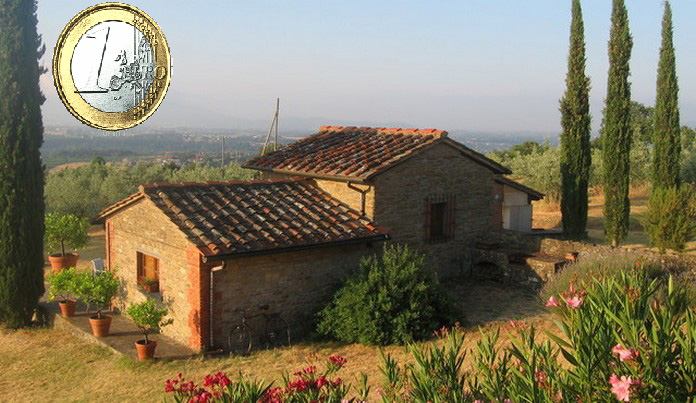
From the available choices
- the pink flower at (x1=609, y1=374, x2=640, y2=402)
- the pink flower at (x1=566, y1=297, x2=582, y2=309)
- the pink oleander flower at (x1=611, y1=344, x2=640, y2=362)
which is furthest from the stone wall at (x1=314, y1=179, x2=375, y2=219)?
the pink flower at (x1=609, y1=374, x2=640, y2=402)

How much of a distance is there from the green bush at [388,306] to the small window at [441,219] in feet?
10.7

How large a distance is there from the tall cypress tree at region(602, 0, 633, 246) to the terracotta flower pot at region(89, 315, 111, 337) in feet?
49.7

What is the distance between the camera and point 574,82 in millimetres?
19906

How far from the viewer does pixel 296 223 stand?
12.5 meters

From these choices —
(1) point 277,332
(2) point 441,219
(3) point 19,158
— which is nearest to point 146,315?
(1) point 277,332

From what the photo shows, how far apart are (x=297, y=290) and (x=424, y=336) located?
2651 mm

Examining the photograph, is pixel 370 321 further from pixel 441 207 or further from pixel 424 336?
pixel 441 207

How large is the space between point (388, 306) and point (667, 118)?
50.2ft

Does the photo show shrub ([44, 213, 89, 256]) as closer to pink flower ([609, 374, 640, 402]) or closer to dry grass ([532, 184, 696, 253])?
pink flower ([609, 374, 640, 402])

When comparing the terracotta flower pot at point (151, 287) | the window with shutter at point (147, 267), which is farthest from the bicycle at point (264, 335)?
the window with shutter at point (147, 267)

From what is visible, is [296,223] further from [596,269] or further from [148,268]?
[596,269]

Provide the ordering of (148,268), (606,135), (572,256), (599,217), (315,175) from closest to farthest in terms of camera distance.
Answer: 1. (148,268)
2. (315,175)
3. (572,256)
4. (606,135)
5. (599,217)

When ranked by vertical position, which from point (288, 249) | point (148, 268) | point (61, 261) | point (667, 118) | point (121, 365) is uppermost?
point (667, 118)

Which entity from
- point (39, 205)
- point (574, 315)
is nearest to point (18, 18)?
point (39, 205)
